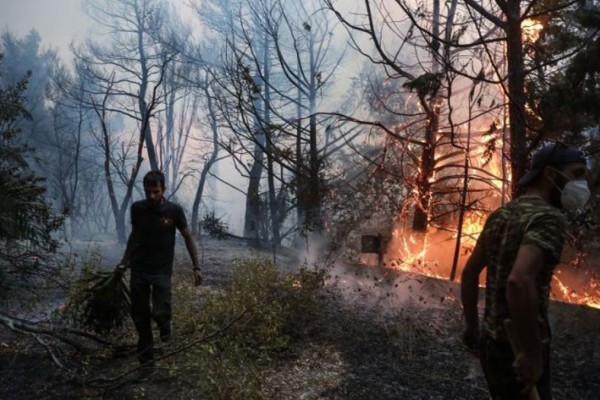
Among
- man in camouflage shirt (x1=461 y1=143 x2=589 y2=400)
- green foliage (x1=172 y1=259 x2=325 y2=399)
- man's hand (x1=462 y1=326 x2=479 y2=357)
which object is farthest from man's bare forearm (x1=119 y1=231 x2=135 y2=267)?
man in camouflage shirt (x1=461 y1=143 x2=589 y2=400)

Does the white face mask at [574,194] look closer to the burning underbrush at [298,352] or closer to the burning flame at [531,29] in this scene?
the burning underbrush at [298,352]

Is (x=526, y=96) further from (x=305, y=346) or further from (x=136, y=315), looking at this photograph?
(x=136, y=315)

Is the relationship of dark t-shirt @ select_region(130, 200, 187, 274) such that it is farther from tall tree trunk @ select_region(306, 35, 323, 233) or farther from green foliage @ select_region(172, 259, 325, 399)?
tall tree trunk @ select_region(306, 35, 323, 233)

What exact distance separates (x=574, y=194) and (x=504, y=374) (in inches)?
38.9

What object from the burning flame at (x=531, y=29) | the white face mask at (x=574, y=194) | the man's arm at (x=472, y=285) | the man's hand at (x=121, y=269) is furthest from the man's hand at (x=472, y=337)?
the burning flame at (x=531, y=29)

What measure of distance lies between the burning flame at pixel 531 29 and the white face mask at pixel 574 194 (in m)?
7.69

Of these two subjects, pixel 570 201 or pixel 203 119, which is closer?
pixel 570 201

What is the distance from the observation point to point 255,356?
6.08 meters

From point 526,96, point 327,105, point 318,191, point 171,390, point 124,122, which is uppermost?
point 124,122

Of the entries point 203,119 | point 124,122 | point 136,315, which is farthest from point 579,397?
point 124,122

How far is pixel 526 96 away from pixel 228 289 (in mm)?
5468

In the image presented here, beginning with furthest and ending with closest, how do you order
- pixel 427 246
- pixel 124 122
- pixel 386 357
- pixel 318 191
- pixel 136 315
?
pixel 124 122 → pixel 318 191 → pixel 427 246 → pixel 386 357 → pixel 136 315

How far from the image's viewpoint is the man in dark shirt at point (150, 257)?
211 inches

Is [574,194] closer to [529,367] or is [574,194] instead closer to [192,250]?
[529,367]
